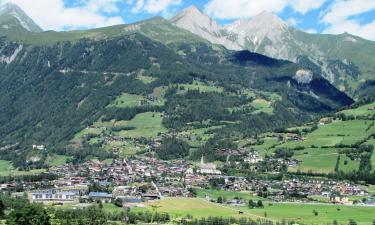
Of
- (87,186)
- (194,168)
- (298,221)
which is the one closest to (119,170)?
(194,168)

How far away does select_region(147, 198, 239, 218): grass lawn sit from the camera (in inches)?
5074

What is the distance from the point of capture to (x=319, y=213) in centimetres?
13675

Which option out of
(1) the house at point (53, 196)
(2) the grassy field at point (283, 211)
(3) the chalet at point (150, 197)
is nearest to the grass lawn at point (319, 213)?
(2) the grassy field at point (283, 211)

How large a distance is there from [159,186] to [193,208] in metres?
28.5

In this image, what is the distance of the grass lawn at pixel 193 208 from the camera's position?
12888cm

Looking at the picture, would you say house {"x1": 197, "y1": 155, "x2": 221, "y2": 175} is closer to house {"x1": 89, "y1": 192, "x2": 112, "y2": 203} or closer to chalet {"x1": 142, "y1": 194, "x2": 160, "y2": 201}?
chalet {"x1": 142, "y1": 194, "x2": 160, "y2": 201}

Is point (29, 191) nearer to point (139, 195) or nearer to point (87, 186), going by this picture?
point (87, 186)

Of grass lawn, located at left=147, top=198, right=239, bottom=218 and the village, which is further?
the village

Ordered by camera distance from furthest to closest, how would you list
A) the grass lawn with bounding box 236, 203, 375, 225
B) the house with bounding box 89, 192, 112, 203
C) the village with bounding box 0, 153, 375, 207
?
the village with bounding box 0, 153, 375, 207, the house with bounding box 89, 192, 112, 203, the grass lawn with bounding box 236, 203, 375, 225

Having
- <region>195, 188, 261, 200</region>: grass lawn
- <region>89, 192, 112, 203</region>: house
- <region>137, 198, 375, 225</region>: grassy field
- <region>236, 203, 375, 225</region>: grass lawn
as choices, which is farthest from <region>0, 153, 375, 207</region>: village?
<region>236, 203, 375, 225</region>: grass lawn

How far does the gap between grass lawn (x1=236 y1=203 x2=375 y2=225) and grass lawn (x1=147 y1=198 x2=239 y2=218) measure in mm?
6520

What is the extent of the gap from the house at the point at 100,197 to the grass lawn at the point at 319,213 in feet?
94.2

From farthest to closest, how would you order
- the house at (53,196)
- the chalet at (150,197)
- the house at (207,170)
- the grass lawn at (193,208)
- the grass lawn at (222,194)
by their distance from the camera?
the house at (207,170) → the grass lawn at (222,194) → the chalet at (150,197) → the house at (53,196) → the grass lawn at (193,208)

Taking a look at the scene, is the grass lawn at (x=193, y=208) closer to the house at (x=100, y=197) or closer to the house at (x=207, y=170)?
the house at (x=100, y=197)
